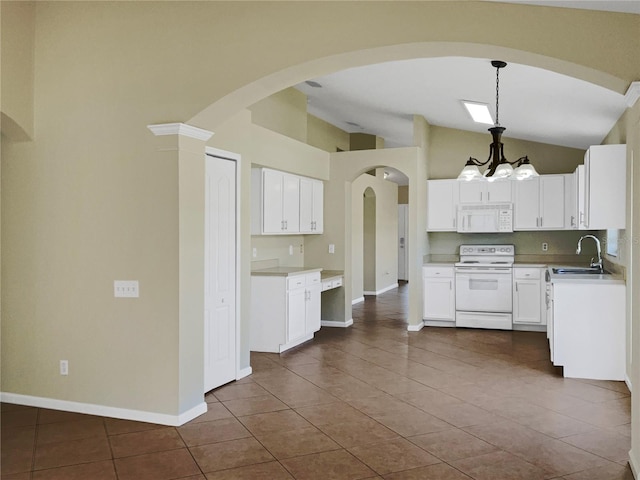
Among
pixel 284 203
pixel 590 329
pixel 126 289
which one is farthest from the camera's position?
pixel 284 203

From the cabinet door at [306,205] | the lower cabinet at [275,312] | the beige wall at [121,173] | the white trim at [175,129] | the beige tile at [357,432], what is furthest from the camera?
the cabinet door at [306,205]

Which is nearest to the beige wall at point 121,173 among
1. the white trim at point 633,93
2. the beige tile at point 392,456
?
the white trim at point 633,93

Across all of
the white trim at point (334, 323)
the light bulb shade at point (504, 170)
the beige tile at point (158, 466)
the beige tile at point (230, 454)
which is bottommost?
the beige tile at point (158, 466)

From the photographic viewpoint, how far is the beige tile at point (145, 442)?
3473 millimetres

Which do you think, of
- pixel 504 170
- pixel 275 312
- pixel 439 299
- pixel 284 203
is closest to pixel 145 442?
pixel 275 312

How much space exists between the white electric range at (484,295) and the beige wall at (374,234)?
8.90 feet

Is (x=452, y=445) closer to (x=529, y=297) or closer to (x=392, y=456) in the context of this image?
(x=392, y=456)

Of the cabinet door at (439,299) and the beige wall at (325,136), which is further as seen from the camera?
the beige wall at (325,136)

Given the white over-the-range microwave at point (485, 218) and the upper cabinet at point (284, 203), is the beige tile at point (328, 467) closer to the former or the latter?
the upper cabinet at point (284, 203)

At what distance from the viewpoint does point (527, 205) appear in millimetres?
7879

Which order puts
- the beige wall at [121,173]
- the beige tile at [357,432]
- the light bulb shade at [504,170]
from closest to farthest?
the beige tile at [357,432], the beige wall at [121,173], the light bulb shade at [504,170]

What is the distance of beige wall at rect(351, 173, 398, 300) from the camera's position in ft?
34.7

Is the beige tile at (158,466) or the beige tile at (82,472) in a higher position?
the beige tile at (158,466)

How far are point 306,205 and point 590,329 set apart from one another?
3.84 meters
